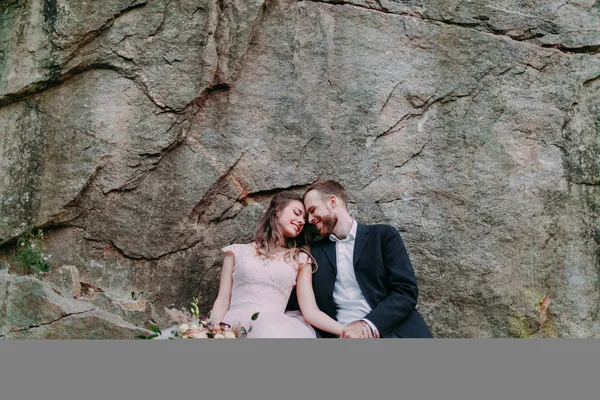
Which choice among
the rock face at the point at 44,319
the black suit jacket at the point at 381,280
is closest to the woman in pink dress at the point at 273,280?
the black suit jacket at the point at 381,280

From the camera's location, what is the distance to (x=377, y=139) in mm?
6652

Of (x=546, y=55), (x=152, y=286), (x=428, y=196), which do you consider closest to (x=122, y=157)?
(x=152, y=286)

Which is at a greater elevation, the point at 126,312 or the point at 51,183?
the point at 51,183

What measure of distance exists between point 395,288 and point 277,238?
3.15ft

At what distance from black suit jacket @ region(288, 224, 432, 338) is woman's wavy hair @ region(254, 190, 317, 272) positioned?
141 millimetres

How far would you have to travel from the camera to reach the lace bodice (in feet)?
19.2

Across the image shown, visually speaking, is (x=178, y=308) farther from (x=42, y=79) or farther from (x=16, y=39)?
(x=16, y=39)

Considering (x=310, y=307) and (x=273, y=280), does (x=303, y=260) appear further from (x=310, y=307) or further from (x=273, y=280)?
(x=310, y=307)

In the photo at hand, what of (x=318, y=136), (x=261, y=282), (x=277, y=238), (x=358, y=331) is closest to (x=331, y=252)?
(x=277, y=238)

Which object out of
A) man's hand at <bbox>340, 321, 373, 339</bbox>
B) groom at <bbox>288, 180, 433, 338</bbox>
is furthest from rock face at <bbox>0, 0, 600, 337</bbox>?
man's hand at <bbox>340, 321, 373, 339</bbox>

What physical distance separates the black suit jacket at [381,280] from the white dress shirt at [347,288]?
0.04 metres

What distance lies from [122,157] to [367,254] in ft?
6.82

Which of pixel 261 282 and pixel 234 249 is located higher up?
pixel 234 249

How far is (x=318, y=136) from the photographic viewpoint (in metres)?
6.65
